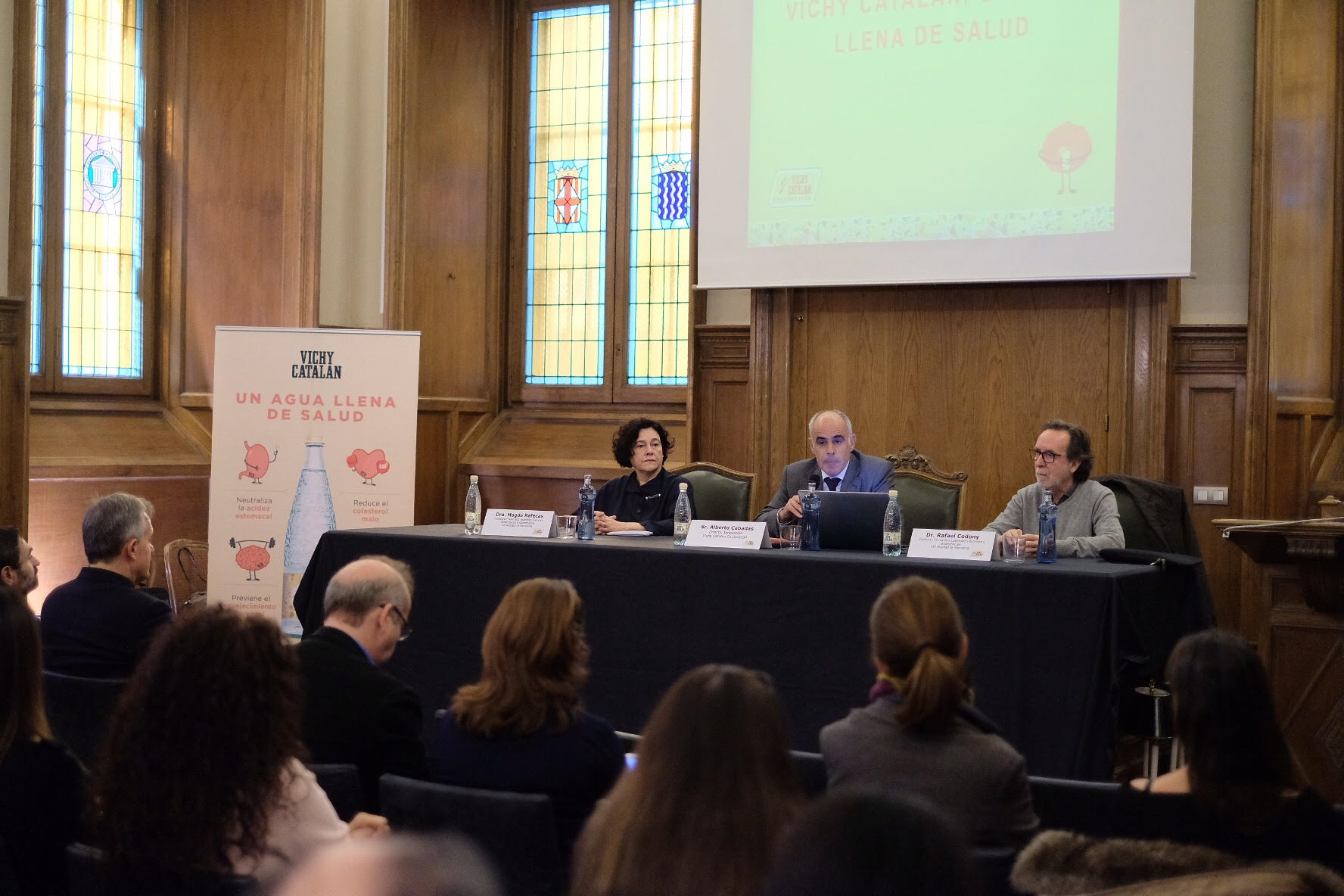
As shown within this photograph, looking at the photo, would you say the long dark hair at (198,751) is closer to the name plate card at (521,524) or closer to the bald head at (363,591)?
the bald head at (363,591)

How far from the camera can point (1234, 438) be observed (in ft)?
18.2

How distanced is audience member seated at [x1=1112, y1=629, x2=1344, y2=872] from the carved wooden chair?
2740 millimetres

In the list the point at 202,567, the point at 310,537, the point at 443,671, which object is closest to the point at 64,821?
the point at 443,671

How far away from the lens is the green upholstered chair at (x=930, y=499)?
15.5 feet

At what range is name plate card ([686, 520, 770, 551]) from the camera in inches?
158

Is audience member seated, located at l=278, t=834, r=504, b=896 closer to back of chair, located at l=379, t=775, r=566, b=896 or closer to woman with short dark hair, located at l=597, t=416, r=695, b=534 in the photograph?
back of chair, located at l=379, t=775, r=566, b=896

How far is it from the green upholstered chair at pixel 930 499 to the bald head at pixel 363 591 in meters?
2.36

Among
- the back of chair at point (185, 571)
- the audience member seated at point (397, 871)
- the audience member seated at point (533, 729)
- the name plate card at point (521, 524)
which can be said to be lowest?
the back of chair at point (185, 571)

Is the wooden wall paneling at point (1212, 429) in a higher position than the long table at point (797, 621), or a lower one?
higher

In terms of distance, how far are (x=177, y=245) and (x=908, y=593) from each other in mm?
5890

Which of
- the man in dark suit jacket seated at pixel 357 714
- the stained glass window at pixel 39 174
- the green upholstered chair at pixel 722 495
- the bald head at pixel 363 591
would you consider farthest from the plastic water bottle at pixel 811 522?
the stained glass window at pixel 39 174

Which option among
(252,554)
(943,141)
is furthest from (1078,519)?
(252,554)

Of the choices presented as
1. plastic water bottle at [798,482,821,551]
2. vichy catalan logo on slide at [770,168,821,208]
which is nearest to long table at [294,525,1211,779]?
plastic water bottle at [798,482,821,551]

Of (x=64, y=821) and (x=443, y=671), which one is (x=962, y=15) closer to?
(x=443, y=671)
